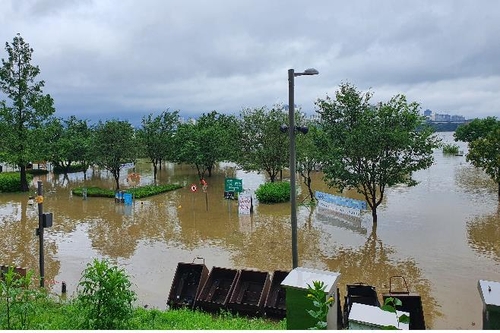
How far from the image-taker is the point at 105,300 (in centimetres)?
761

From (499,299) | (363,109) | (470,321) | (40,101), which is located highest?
(40,101)

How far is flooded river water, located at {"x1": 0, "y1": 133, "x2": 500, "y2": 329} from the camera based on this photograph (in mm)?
13195

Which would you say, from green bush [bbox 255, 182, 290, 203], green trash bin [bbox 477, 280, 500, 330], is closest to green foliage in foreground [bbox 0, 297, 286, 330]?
green trash bin [bbox 477, 280, 500, 330]

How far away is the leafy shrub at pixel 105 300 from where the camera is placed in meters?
7.61

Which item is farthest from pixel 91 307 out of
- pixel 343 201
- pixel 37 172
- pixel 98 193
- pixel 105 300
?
pixel 37 172

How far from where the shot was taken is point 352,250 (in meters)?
16.6

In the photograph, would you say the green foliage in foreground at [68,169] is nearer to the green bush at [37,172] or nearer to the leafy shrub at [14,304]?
the green bush at [37,172]

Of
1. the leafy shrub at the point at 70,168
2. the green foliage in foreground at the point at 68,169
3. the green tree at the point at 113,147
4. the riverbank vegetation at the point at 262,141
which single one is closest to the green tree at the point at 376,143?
the riverbank vegetation at the point at 262,141

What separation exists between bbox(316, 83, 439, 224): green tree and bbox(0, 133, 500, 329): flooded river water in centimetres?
273

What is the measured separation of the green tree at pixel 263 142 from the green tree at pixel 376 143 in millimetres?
10466

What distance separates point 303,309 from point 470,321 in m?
5.27

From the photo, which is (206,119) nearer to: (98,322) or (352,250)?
(352,250)

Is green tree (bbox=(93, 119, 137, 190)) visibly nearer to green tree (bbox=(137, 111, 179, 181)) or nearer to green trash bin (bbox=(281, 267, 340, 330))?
green tree (bbox=(137, 111, 179, 181))

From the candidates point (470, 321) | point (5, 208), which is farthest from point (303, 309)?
point (5, 208)
